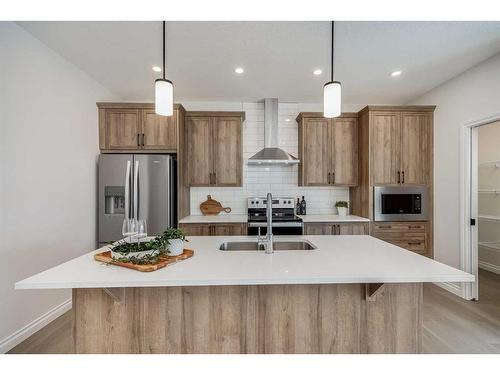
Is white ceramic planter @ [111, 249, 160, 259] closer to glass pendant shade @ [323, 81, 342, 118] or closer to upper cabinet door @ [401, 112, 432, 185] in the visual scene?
glass pendant shade @ [323, 81, 342, 118]

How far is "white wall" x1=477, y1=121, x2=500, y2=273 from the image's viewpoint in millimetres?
3990

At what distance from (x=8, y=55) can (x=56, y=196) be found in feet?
4.21

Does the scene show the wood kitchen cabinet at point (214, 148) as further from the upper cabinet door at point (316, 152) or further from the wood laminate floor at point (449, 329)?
the wood laminate floor at point (449, 329)

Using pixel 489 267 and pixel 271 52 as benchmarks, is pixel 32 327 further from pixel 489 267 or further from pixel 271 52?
pixel 489 267

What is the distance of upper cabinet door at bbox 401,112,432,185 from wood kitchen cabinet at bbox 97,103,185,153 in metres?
3.08

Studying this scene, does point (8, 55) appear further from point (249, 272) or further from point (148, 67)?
point (249, 272)

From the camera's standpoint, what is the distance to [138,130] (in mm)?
3324

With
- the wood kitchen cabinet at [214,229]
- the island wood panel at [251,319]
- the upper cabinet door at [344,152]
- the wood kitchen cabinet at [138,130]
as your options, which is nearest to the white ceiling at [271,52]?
the wood kitchen cabinet at [138,130]

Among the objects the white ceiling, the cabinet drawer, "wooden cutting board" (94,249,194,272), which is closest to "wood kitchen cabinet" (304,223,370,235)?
the cabinet drawer

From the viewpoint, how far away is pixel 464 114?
304cm

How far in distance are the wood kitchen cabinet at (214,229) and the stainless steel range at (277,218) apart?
0.13 meters
